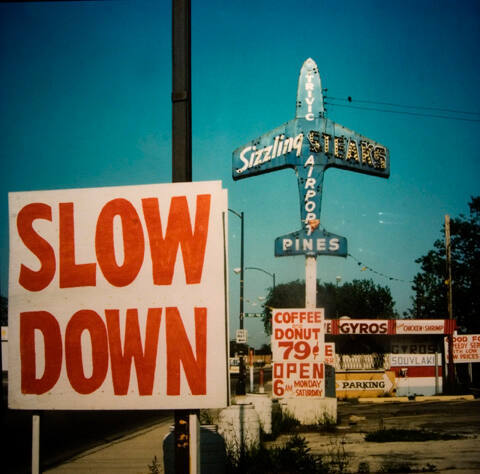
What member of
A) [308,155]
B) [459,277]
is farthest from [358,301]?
[308,155]

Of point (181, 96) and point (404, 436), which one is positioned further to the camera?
point (404, 436)

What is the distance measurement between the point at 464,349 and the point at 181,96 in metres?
26.9

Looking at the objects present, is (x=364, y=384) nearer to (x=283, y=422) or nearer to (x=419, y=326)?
(x=419, y=326)

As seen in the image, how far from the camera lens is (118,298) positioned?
432 cm

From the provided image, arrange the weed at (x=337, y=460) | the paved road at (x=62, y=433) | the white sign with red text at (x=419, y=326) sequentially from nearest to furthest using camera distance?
the weed at (x=337, y=460)
the paved road at (x=62, y=433)
the white sign with red text at (x=419, y=326)

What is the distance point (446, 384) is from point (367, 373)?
4271mm

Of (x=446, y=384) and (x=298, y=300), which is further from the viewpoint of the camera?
(x=298, y=300)

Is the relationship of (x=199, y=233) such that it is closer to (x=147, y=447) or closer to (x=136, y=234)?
(x=136, y=234)

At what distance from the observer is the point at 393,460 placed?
31.0ft

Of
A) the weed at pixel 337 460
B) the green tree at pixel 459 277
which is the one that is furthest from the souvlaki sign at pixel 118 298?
A: the green tree at pixel 459 277

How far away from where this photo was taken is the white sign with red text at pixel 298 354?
12.4 metres

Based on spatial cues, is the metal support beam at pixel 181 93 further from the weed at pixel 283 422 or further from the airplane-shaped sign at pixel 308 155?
the airplane-shaped sign at pixel 308 155

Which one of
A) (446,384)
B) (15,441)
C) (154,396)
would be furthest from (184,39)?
(446,384)

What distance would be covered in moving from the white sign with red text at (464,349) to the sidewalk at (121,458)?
60.9ft
